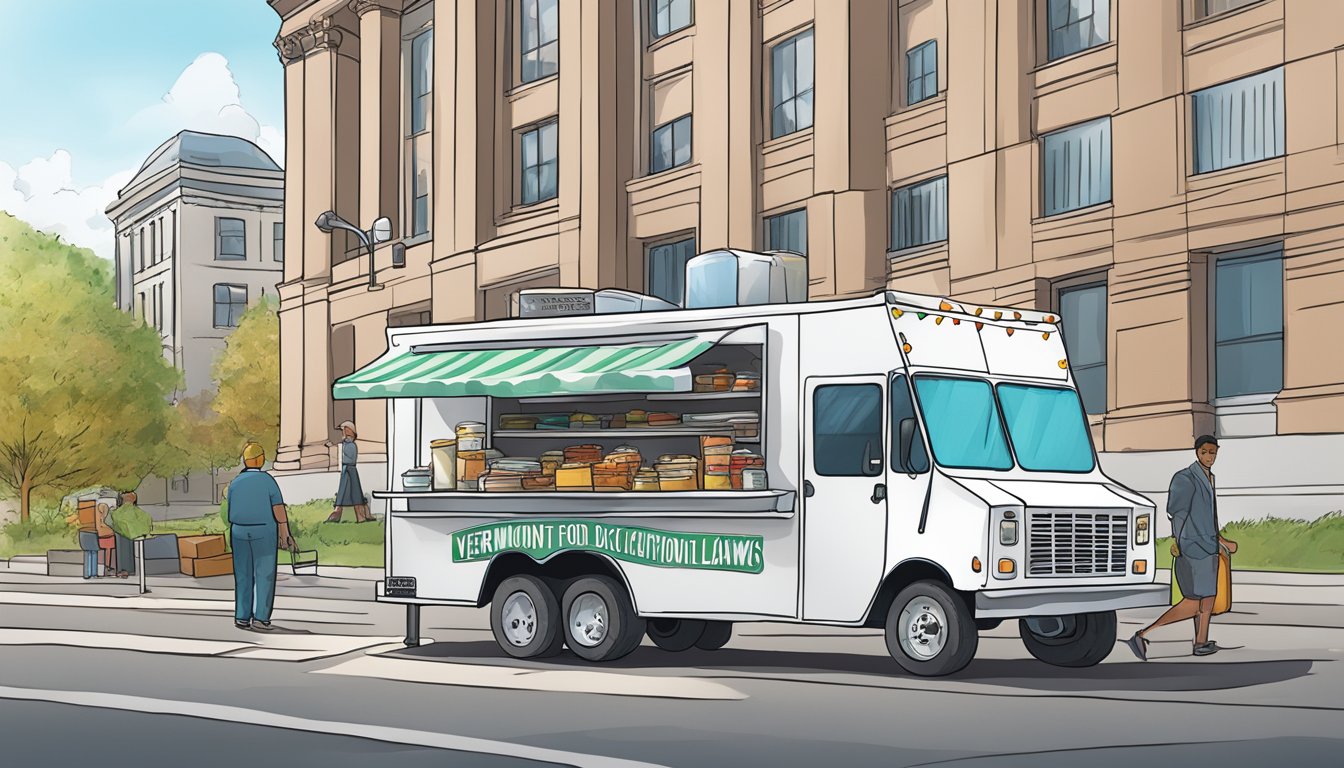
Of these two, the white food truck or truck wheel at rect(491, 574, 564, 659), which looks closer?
the white food truck

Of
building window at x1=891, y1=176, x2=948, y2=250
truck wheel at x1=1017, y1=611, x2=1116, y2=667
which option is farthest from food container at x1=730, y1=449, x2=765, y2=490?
building window at x1=891, y1=176, x2=948, y2=250

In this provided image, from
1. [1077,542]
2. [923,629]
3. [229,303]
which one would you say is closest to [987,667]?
[923,629]

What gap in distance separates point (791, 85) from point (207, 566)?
15868 mm

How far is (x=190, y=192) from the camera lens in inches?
3356

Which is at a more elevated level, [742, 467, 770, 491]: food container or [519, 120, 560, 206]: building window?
[519, 120, 560, 206]: building window

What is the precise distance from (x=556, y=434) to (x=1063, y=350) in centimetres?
431

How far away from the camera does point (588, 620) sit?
48.1ft

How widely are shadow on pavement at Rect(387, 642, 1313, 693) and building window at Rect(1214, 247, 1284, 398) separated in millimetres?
14883

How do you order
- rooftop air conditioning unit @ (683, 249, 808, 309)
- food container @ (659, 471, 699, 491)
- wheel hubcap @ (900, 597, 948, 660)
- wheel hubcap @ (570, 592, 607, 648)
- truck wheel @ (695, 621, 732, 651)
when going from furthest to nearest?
1. truck wheel @ (695, 621, 732, 651)
2. rooftop air conditioning unit @ (683, 249, 808, 309)
3. wheel hubcap @ (570, 592, 607, 648)
4. food container @ (659, 471, 699, 491)
5. wheel hubcap @ (900, 597, 948, 660)

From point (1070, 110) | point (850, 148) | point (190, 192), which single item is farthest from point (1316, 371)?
point (190, 192)

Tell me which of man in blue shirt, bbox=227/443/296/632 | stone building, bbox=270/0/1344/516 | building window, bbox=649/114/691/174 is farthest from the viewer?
building window, bbox=649/114/691/174

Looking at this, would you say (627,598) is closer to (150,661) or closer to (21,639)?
(150,661)

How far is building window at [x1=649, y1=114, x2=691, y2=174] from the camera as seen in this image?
1592 inches

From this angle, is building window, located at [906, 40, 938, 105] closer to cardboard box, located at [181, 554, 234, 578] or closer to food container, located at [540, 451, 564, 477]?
cardboard box, located at [181, 554, 234, 578]
